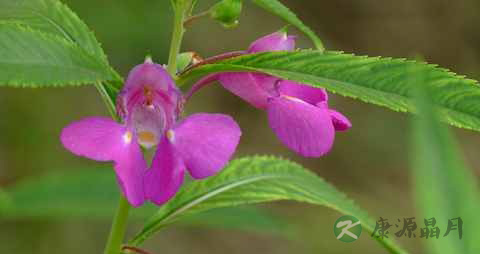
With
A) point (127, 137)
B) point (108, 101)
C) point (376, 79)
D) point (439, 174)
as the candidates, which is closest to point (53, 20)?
point (108, 101)

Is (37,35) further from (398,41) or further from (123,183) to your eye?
(398,41)

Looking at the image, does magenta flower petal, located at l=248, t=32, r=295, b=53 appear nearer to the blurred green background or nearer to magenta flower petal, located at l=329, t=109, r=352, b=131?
magenta flower petal, located at l=329, t=109, r=352, b=131

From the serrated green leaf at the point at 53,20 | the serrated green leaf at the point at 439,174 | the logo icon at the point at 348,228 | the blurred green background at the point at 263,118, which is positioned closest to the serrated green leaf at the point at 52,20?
the serrated green leaf at the point at 53,20

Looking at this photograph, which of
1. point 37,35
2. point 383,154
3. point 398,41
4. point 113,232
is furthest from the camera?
point 398,41

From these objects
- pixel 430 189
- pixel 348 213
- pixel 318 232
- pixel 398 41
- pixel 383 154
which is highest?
pixel 398 41

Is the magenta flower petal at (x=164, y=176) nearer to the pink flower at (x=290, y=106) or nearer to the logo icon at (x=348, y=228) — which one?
the pink flower at (x=290, y=106)

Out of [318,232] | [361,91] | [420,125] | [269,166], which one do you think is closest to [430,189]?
[420,125]

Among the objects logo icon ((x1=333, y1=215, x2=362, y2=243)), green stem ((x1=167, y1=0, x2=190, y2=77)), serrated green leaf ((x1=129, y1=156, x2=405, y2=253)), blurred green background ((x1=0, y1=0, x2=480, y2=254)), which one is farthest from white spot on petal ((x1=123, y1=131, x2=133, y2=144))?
blurred green background ((x1=0, y1=0, x2=480, y2=254))
